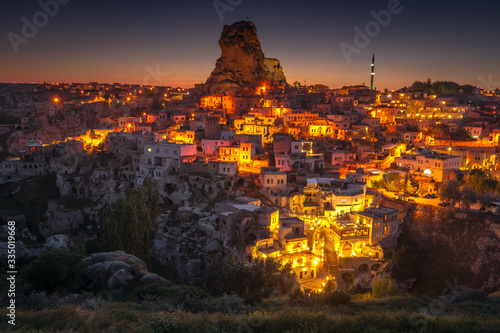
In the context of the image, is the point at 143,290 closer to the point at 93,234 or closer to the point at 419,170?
the point at 93,234

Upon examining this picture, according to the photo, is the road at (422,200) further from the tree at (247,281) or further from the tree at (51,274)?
the tree at (51,274)

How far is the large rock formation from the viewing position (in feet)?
197

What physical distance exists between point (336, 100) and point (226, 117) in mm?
15602

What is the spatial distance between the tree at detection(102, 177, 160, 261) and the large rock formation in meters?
39.0

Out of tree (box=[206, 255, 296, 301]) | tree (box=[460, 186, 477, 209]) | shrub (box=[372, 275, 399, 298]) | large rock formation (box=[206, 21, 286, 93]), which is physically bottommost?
shrub (box=[372, 275, 399, 298])

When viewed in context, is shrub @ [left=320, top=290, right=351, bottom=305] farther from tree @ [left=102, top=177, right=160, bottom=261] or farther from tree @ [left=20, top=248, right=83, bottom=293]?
tree @ [left=102, top=177, right=160, bottom=261]

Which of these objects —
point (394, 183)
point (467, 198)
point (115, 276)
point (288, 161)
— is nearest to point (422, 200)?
point (394, 183)

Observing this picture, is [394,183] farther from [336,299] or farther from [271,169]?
[336,299]

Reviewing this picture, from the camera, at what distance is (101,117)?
54.8 meters

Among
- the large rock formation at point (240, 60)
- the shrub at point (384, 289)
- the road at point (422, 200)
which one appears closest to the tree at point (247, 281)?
the shrub at point (384, 289)

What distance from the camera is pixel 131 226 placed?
20.7 meters

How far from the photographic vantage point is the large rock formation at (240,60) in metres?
60.2

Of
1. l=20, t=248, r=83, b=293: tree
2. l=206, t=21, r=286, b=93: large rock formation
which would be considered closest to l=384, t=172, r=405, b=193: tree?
l=20, t=248, r=83, b=293: tree

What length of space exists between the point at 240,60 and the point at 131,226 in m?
46.6
